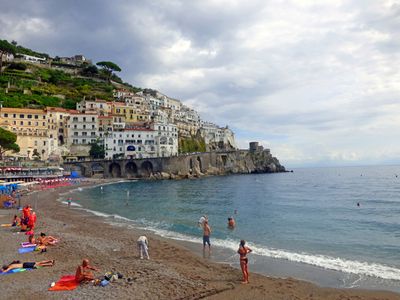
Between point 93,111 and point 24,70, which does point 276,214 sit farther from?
point 24,70

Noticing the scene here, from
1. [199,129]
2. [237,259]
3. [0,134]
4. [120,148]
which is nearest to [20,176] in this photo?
[0,134]

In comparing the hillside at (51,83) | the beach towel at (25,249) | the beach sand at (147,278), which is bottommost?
the beach sand at (147,278)

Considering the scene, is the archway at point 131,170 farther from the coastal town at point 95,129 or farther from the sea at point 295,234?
the sea at point 295,234

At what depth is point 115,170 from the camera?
93750mm

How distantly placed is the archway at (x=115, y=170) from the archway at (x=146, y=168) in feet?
23.1

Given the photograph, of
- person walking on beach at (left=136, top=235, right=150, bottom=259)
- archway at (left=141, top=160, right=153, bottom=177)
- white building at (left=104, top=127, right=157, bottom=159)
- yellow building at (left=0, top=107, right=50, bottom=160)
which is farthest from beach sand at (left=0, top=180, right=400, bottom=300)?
white building at (left=104, top=127, right=157, bottom=159)

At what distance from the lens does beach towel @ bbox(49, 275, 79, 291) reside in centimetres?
1087

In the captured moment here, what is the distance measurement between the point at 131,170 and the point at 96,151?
38.3 feet

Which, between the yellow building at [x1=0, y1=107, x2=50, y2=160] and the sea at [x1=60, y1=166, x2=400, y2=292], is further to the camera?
the yellow building at [x1=0, y1=107, x2=50, y2=160]

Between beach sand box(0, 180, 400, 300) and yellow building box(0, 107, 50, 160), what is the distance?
69.3 meters

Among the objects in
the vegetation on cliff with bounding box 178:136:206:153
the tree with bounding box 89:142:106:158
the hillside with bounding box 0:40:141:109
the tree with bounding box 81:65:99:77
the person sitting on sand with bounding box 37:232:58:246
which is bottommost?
the person sitting on sand with bounding box 37:232:58:246

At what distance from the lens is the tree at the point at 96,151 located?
306ft

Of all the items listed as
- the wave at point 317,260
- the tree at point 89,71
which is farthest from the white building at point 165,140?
the wave at point 317,260

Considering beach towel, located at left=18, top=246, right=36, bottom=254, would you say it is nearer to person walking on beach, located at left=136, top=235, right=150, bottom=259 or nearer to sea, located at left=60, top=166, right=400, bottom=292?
person walking on beach, located at left=136, top=235, right=150, bottom=259
